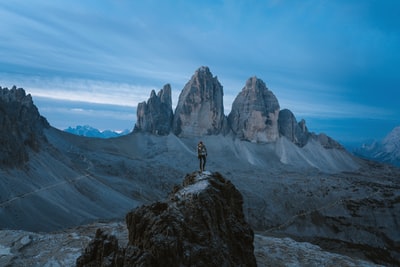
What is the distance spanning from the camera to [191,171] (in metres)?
78.6

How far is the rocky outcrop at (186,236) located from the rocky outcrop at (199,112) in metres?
96.2

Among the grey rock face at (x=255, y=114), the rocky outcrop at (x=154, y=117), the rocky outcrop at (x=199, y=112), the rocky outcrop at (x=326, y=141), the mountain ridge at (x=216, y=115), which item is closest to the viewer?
the rocky outcrop at (x=154, y=117)

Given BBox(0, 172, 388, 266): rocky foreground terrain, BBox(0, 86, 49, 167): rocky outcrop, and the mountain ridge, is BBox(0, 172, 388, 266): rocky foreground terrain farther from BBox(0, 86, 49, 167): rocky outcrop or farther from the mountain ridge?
the mountain ridge

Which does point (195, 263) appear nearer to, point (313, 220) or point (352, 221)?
point (313, 220)

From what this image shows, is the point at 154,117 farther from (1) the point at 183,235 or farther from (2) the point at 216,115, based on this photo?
(1) the point at 183,235

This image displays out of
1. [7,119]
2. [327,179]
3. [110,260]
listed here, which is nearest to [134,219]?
[110,260]

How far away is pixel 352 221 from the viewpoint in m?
51.8

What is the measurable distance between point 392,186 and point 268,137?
1743 inches

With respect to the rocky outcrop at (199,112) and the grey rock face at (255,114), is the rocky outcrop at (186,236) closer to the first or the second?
the rocky outcrop at (199,112)

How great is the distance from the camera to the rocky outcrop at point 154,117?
10400 cm

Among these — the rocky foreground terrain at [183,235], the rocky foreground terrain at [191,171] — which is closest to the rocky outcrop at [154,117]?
the rocky foreground terrain at [191,171]

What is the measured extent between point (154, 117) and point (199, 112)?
17.5m

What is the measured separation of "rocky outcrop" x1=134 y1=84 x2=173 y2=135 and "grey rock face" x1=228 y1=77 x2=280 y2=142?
2681cm

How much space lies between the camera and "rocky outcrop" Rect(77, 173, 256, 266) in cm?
888
